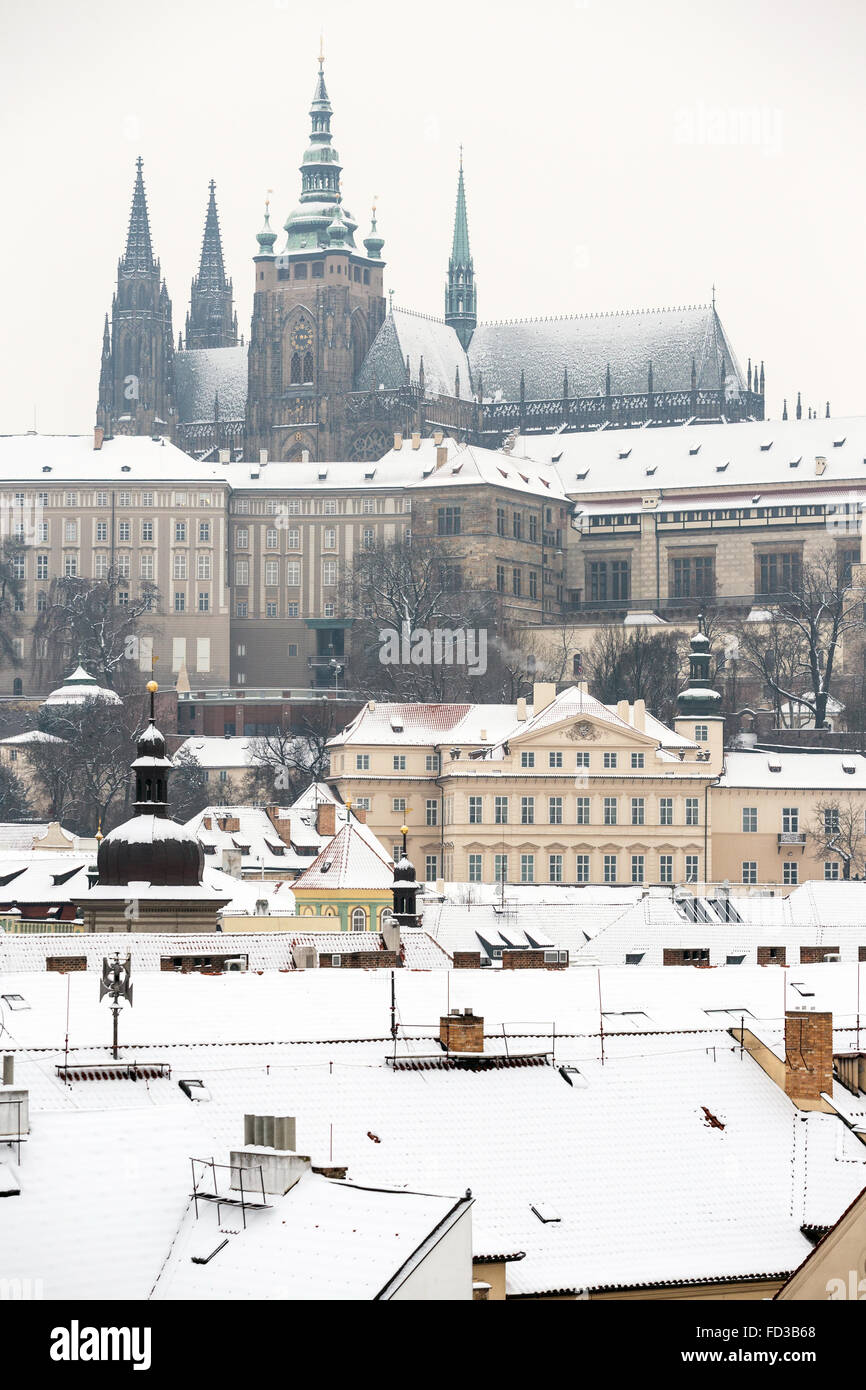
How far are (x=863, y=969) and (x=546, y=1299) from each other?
14222mm

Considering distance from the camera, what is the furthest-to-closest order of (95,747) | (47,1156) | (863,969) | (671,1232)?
(95,747) < (863,969) < (671,1232) < (47,1156)

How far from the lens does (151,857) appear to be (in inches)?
1682

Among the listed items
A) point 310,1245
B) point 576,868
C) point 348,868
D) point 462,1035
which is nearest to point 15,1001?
point 462,1035

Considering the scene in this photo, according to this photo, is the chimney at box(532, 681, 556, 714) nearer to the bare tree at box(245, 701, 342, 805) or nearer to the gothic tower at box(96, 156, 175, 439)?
the bare tree at box(245, 701, 342, 805)

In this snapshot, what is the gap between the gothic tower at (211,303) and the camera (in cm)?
18362

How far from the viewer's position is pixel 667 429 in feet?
473

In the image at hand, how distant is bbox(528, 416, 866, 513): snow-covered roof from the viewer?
443 feet

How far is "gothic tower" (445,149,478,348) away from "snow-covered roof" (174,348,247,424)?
1310 centimetres

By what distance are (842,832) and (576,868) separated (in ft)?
28.1

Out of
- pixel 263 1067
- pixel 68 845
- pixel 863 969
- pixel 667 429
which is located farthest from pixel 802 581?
pixel 263 1067

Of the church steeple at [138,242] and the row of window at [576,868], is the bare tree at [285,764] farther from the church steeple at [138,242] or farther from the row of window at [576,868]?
the church steeple at [138,242]

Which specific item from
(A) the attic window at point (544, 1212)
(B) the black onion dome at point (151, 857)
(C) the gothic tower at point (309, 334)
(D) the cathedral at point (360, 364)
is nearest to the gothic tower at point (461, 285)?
(D) the cathedral at point (360, 364)

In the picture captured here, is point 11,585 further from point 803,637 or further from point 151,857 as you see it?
point 151,857

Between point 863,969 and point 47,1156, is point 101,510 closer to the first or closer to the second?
point 863,969
